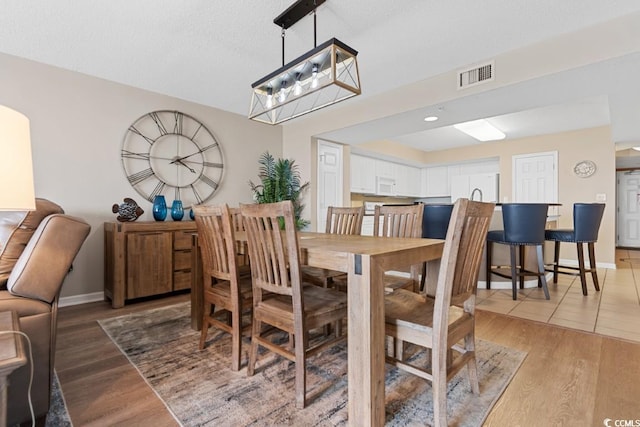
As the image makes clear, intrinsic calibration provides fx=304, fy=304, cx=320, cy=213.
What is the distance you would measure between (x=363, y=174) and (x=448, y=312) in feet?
17.0

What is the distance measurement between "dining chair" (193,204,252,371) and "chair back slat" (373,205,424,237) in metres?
1.16

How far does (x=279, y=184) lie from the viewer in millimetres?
4461

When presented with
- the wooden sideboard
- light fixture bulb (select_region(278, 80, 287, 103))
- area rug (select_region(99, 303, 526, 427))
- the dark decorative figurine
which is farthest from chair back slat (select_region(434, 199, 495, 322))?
the dark decorative figurine

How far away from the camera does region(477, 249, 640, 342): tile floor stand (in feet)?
7.98

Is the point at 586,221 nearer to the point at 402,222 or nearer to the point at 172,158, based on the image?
the point at 402,222

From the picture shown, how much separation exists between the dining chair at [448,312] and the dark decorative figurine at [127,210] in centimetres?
278

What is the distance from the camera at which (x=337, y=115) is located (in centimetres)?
411

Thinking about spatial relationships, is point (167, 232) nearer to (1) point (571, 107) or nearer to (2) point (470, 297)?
(2) point (470, 297)

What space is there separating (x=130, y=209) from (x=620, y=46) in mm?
4366

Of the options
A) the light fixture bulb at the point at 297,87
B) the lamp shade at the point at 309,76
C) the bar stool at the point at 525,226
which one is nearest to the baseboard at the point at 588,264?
the bar stool at the point at 525,226

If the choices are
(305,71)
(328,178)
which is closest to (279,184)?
(328,178)

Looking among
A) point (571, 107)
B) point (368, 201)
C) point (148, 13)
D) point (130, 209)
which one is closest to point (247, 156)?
point (130, 209)

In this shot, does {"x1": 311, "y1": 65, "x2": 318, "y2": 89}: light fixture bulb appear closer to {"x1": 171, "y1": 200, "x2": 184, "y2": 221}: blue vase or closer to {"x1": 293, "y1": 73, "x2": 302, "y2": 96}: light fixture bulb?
{"x1": 293, "y1": 73, "x2": 302, "y2": 96}: light fixture bulb

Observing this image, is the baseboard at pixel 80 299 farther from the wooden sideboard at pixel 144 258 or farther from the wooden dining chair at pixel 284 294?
the wooden dining chair at pixel 284 294
